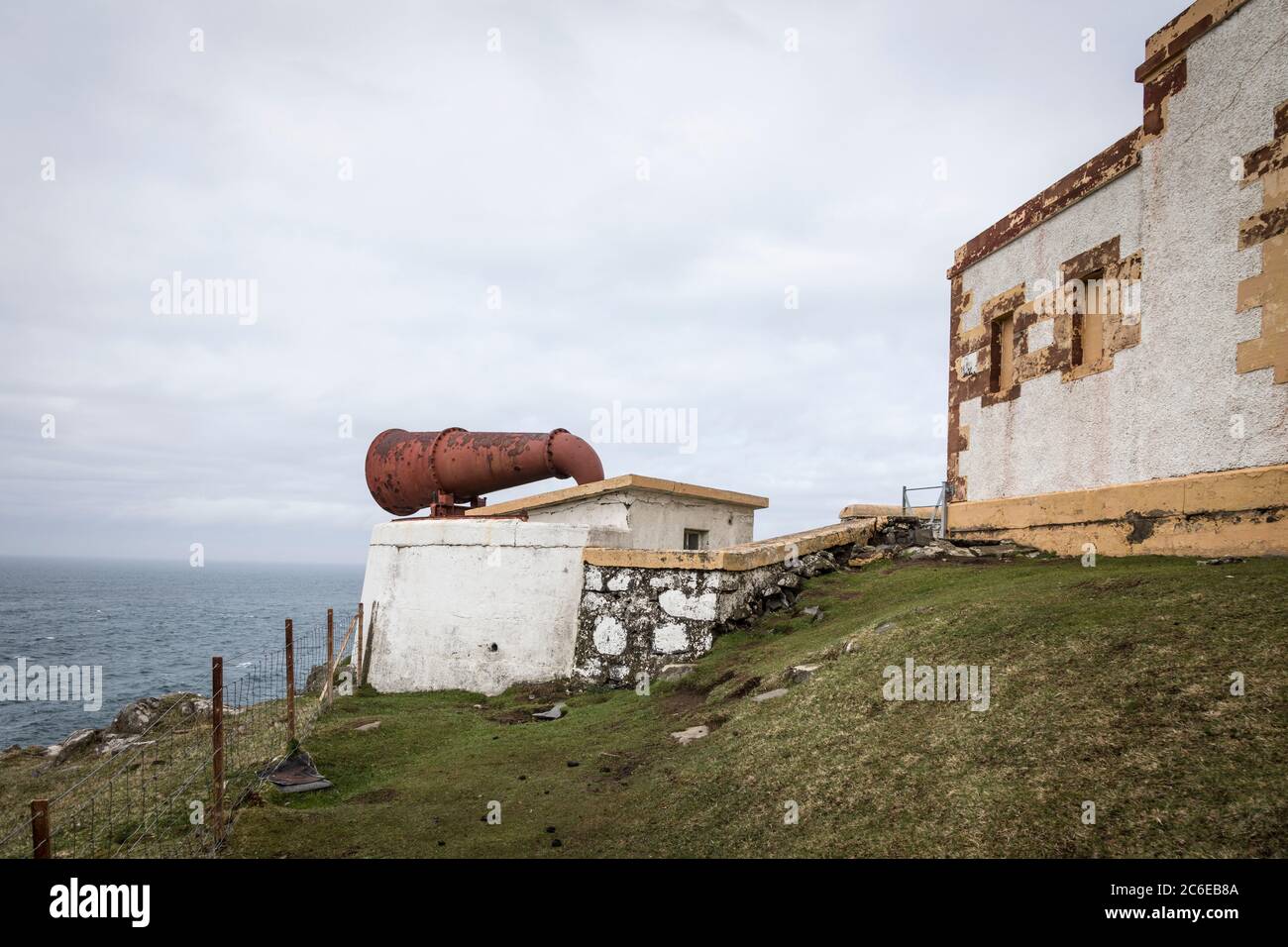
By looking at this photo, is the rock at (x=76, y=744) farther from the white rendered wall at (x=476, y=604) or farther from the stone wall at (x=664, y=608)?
the stone wall at (x=664, y=608)

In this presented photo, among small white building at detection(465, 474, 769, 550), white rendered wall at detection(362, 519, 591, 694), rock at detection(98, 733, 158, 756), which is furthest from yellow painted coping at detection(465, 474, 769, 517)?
rock at detection(98, 733, 158, 756)

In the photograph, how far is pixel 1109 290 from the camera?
9.58m

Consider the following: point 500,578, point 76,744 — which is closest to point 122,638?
point 76,744

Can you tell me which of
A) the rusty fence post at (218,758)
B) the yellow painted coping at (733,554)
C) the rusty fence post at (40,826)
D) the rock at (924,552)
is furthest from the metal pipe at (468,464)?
the rusty fence post at (40,826)

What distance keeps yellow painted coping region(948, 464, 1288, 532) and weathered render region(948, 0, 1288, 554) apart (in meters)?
0.03

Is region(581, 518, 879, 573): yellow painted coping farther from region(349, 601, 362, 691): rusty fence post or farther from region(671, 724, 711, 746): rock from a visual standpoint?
region(349, 601, 362, 691): rusty fence post

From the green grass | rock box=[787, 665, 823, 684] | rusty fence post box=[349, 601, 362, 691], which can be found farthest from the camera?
rusty fence post box=[349, 601, 362, 691]

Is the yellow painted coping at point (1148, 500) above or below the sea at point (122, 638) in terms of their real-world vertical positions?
above

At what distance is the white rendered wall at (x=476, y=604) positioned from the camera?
42.0ft

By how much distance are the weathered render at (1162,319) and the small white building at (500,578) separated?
18.1ft

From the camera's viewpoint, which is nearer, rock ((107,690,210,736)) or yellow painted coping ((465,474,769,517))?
yellow painted coping ((465,474,769,517))

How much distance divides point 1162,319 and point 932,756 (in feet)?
20.5

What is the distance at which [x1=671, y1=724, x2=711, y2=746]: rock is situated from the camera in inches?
297
